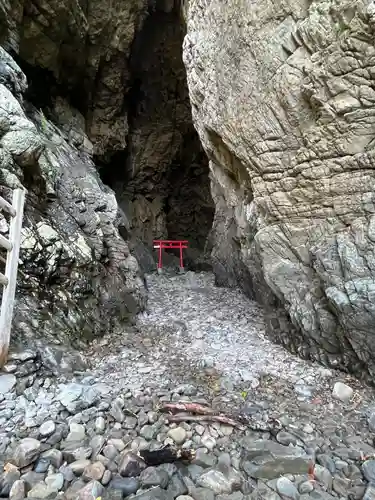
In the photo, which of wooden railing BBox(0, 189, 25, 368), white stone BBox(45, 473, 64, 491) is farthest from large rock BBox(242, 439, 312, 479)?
wooden railing BBox(0, 189, 25, 368)

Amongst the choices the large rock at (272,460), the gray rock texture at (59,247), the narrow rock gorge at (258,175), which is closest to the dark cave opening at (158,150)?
the narrow rock gorge at (258,175)

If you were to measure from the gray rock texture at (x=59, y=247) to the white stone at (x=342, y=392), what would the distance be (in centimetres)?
403

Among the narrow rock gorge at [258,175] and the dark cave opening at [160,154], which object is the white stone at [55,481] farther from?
the dark cave opening at [160,154]

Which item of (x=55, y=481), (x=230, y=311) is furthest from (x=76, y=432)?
(x=230, y=311)

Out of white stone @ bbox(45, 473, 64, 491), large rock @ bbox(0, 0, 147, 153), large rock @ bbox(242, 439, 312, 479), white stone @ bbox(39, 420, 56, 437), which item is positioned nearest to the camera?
white stone @ bbox(45, 473, 64, 491)

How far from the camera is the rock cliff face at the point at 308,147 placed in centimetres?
390

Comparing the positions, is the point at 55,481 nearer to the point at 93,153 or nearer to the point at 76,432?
the point at 76,432

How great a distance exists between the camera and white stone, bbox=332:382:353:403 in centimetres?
390

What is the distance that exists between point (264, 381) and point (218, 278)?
7899mm

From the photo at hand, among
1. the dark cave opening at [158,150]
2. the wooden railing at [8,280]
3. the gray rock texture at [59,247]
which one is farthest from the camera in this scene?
the dark cave opening at [158,150]

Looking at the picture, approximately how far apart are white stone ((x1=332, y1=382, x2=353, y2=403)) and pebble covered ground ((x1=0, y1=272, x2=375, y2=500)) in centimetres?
2

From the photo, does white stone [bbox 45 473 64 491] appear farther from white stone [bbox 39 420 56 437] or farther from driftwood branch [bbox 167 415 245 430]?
driftwood branch [bbox 167 415 245 430]

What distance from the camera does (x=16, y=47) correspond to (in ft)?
33.5

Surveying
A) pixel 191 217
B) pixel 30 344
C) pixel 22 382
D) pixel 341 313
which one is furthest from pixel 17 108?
pixel 191 217
